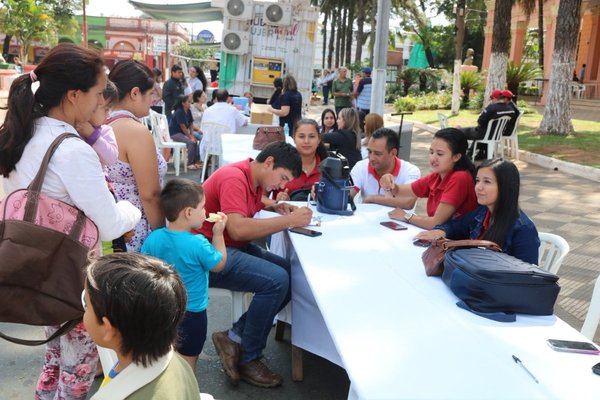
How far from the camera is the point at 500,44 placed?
13180 mm

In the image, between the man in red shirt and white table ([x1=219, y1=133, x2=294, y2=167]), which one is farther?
white table ([x1=219, y1=133, x2=294, y2=167])

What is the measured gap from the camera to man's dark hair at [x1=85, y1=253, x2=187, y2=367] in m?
1.37

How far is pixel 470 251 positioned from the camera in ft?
7.76

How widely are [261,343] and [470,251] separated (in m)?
1.27

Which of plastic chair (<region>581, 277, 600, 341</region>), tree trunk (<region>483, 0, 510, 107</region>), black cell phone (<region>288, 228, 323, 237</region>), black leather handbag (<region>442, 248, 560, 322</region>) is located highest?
tree trunk (<region>483, 0, 510, 107</region>)

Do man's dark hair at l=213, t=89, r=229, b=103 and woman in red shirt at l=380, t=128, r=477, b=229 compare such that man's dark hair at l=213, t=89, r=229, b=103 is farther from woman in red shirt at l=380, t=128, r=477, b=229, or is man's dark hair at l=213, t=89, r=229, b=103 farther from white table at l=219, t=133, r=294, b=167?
woman in red shirt at l=380, t=128, r=477, b=229

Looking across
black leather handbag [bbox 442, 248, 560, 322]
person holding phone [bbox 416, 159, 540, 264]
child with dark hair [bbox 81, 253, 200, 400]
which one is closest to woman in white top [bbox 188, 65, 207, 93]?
person holding phone [bbox 416, 159, 540, 264]

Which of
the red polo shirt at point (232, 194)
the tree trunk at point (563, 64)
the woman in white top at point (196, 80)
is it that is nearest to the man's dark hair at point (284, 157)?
the red polo shirt at point (232, 194)

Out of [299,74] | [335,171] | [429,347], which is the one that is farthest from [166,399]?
[299,74]

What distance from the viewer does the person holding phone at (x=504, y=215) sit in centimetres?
267

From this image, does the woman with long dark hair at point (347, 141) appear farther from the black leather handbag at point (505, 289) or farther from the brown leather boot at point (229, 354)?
the black leather handbag at point (505, 289)

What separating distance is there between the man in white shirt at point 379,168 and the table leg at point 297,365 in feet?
4.47

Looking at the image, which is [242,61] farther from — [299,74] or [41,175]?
[41,175]

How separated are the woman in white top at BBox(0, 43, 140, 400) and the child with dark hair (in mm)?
560
